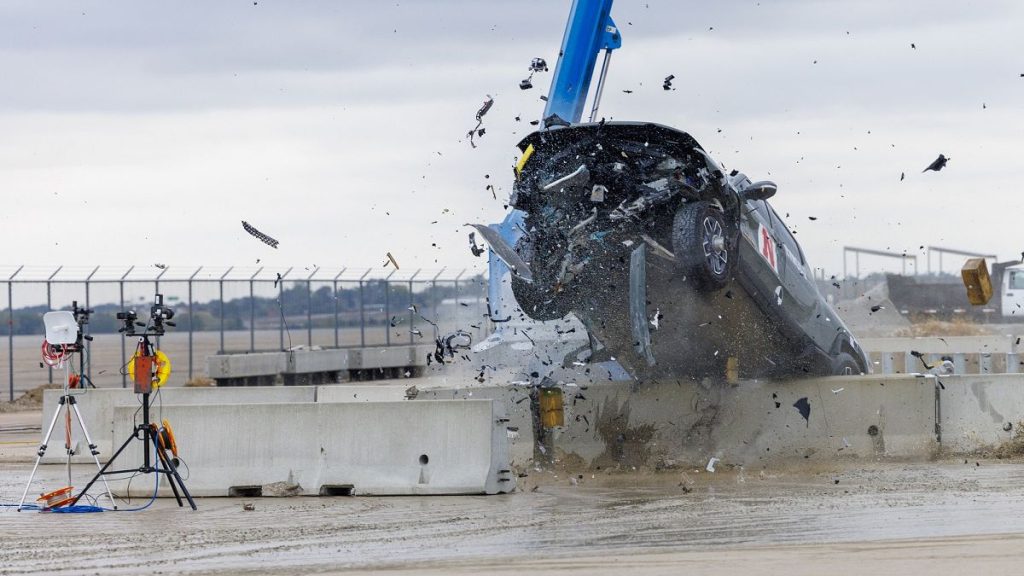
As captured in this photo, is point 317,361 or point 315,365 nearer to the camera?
point 315,365

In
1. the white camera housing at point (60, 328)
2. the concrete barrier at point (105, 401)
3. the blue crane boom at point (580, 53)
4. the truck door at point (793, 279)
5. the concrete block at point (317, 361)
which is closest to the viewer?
the white camera housing at point (60, 328)

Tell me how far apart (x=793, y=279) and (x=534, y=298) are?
3.06 meters

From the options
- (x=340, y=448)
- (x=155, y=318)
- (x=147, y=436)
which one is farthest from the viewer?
(x=340, y=448)

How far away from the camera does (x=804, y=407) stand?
16.0 metres

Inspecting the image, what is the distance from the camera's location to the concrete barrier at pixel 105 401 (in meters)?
18.2

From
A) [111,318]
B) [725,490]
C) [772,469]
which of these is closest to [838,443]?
[772,469]

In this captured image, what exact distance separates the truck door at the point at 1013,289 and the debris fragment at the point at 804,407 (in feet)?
128

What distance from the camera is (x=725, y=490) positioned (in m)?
13.6

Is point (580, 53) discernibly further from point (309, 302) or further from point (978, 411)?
point (309, 302)

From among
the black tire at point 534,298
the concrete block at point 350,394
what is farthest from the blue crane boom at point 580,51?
the black tire at point 534,298

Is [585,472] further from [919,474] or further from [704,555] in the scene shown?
[704,555]

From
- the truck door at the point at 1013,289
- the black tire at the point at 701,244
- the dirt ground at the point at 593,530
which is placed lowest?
the dirt ground at the point at 593,530

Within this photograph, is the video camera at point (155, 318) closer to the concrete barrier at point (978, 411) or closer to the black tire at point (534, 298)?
the black tire at point (534, 298)

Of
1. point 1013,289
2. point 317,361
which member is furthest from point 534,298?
point 1013,289
